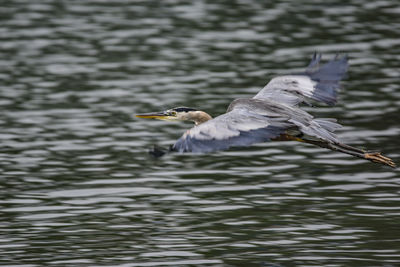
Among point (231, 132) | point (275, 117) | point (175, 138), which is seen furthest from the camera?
point (175, 138)

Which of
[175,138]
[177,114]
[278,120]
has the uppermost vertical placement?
[278,120]

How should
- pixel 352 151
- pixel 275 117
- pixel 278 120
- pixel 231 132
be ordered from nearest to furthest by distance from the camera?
pixel 231 132 → pixel 278 120 → pixel 275 117 → pixel 352 151

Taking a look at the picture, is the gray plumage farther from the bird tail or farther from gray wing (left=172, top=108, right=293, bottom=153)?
the bird tail

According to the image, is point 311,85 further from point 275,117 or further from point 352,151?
point 275,117

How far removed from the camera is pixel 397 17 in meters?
22.5

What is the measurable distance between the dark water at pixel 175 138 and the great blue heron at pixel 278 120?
996mm

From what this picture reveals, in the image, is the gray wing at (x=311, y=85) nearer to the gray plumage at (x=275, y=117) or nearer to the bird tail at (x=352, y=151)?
the gray plumage at (x=275, y=117)

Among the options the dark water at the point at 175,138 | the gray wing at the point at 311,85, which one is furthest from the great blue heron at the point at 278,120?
the dark water at the point at 175,138

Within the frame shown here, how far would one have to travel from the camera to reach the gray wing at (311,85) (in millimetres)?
11094

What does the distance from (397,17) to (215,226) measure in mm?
13608

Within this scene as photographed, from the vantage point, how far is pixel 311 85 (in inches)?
446

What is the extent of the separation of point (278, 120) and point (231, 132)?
2.74 feet

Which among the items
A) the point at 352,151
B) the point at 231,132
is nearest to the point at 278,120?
the point at 231,132

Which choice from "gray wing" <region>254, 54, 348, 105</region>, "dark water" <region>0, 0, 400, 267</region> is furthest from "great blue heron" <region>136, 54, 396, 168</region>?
"dark water" <region>0, 0, 400, 267</region>
